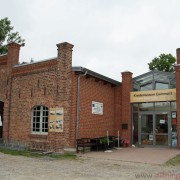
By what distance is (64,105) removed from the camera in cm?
1563

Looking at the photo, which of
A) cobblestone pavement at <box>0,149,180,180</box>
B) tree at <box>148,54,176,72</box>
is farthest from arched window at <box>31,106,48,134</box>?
tree at <box>148,54,176,72</box>

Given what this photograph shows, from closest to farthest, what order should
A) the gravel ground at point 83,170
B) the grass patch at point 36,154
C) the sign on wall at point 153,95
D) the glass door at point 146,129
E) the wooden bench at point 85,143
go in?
the gravel ground at point 83,170
the grass patch at point 36,154
the wooden bench at point 85,143
the sign on wall at point 153,95
the glass door at point 146,129

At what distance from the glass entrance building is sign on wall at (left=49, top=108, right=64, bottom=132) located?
593cm

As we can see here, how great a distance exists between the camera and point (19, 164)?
11.5 metres

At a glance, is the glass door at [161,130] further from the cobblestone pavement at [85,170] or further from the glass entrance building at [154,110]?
the cobblestone pavement at [85,170]

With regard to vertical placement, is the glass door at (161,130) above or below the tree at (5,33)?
below

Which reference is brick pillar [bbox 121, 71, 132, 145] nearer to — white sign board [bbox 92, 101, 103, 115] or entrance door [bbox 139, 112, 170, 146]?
entrance door [bbox 139, 112, 170, 146]

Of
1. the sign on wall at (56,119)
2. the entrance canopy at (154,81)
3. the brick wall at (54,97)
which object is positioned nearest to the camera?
the sign on wall at (56,119)

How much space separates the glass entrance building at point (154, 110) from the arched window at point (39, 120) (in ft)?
20.2

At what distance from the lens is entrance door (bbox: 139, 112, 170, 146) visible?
18.3 m

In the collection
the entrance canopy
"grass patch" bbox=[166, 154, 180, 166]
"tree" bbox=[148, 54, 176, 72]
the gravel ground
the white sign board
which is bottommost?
the gravel ground

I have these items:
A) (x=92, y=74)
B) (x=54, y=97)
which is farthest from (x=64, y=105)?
(x=92, y=74)

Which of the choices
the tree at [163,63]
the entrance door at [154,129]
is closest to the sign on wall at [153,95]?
the entrance door at [154,129]

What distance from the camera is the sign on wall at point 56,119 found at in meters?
15.6
